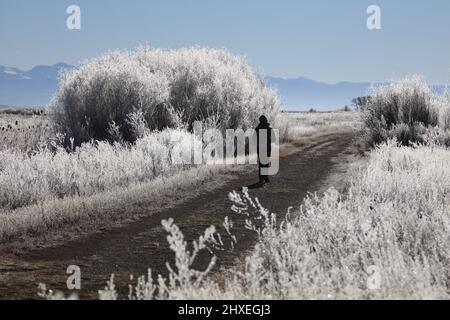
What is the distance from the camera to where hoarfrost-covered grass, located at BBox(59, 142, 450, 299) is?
4945 mm

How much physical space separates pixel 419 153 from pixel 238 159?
617 cm

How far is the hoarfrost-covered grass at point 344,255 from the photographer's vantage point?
495cm

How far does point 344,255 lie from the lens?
6.69 metres

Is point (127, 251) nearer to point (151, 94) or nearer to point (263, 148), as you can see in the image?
point (263, 148)

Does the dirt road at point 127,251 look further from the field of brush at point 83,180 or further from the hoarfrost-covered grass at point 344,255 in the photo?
the field of brush at point 83,180

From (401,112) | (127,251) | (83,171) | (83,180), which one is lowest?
(127,251)

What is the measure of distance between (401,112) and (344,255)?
15.6m

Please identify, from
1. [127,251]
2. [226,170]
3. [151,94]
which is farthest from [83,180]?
[151,94]

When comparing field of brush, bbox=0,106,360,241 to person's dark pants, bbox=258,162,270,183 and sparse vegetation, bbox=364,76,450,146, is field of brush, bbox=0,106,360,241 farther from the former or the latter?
sparse vegetation, bbox=364,76,450,146

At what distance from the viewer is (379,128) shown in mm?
21297

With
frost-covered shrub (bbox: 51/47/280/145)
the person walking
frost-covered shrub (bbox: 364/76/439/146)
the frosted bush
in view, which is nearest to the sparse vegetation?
frost-covered shrub (bbox: 364/76/439/146)

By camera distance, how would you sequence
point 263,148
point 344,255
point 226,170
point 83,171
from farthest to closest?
point 226,170 < point 263,148 < point 83,171 < point 344,255
